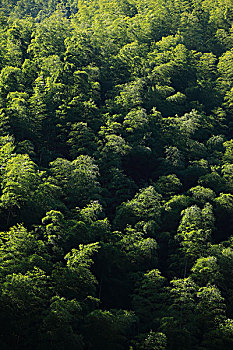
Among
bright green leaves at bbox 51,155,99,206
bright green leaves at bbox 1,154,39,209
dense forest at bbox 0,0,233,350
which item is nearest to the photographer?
dense forest at bbox 0,0,233,350

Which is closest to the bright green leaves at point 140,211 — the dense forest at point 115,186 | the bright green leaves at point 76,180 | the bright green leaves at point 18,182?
the dense forest at point 115,186

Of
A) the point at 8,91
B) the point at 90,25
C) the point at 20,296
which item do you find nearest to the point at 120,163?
the point at 8,91

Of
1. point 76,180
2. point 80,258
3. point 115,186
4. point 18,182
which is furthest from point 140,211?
point 18,182

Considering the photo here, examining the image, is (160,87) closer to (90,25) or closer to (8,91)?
(8,91)

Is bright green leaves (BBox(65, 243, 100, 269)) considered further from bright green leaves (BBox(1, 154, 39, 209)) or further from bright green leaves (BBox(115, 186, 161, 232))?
bright green leaves (BBox(115, 186, 161, 232))

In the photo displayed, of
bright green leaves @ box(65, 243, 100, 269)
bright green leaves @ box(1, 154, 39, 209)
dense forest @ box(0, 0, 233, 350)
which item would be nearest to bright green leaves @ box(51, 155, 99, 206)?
dense forest @ box(0, 0, 233, 350)

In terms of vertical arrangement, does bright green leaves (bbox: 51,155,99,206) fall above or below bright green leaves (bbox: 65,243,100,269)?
above

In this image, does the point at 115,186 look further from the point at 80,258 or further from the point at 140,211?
the point at 80,258

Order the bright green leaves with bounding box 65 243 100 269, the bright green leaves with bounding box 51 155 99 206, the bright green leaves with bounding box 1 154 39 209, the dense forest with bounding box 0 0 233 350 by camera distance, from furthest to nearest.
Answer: the bright green leaves with bounding box 51 155 99 206
the bright green leaves with bounding box 1 154 39 209
the bright green leaves with bounding box 65 243 100 269
the dense forest with bounding box 0 0 233 350
